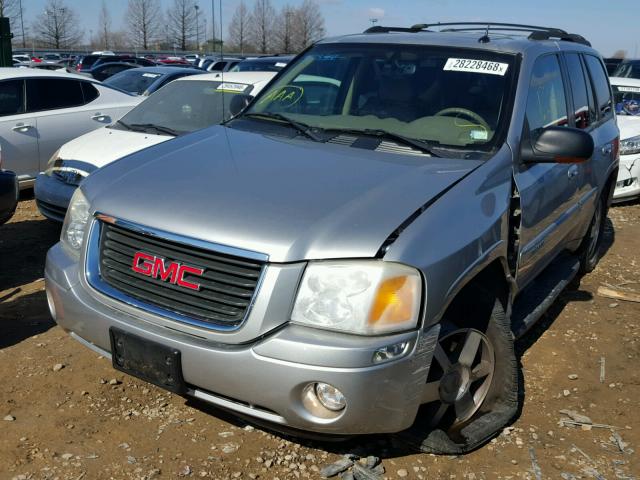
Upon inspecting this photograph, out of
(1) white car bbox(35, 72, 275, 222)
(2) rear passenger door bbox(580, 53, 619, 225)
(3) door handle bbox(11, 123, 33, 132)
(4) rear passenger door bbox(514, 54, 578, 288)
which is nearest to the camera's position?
(4) rear passenger door bbox(514, 54, 578, 288)

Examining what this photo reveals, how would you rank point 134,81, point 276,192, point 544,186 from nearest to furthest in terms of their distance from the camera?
point 276,192 < point 544,186 < point 134,81

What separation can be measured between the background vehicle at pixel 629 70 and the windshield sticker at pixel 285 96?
444 inches

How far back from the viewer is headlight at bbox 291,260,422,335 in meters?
2.46

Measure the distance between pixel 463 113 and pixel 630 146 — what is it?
5.63m

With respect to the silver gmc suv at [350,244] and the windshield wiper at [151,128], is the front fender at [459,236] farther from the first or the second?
the windshield wiper at [151,128]

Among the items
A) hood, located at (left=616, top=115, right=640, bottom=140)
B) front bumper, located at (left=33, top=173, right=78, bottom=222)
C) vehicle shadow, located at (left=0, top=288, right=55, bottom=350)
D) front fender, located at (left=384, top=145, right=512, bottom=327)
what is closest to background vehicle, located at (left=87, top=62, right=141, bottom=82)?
front bumper, located at (left=33, top=173, right=78, bottom=222)

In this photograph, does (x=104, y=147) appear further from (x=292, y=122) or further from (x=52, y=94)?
(x=292, y=122)

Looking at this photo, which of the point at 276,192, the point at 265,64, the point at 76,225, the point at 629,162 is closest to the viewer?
the point at 276,192

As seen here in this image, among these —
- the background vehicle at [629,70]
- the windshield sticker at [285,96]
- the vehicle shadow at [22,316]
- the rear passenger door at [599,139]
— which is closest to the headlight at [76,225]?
the vehicle shadow at [22,316]

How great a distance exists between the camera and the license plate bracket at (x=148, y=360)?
2.65m

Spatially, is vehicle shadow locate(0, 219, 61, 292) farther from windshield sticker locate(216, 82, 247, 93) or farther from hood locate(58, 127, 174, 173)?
windshield sticker locate(216, 82, 247, 93)

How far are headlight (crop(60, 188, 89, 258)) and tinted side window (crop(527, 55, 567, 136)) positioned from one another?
2335 millimetres

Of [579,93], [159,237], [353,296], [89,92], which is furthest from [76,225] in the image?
[89,92]

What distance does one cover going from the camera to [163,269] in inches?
107
